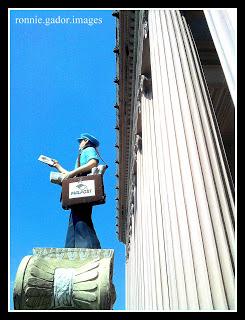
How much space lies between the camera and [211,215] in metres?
7.03

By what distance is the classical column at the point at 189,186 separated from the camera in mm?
6629

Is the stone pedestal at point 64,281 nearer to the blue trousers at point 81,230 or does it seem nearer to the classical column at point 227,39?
the blue trousers at point 81,230

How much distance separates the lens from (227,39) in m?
6.35

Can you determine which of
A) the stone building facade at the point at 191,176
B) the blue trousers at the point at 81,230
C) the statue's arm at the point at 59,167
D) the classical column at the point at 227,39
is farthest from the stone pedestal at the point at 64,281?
the classical column at the point at 227,39

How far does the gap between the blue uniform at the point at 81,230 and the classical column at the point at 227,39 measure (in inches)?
186

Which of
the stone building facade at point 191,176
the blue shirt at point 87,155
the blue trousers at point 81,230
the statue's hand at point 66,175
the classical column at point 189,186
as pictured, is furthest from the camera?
the blue shirt at point 87,155

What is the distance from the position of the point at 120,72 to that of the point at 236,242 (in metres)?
17.5

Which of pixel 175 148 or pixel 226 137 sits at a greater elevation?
pixel 226 137

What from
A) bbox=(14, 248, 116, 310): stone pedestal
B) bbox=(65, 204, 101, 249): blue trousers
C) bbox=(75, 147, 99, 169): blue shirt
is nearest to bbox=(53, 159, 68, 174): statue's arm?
bbox=(75, 147, 99, 169): blue shirt

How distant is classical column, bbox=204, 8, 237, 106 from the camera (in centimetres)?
594

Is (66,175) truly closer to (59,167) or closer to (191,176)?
(59,167)

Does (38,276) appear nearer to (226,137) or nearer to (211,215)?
(211,215)

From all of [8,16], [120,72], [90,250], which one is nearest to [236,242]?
[90,250]

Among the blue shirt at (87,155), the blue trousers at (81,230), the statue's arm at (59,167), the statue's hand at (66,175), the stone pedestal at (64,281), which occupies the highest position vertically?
the blue shirt at (87,155)
